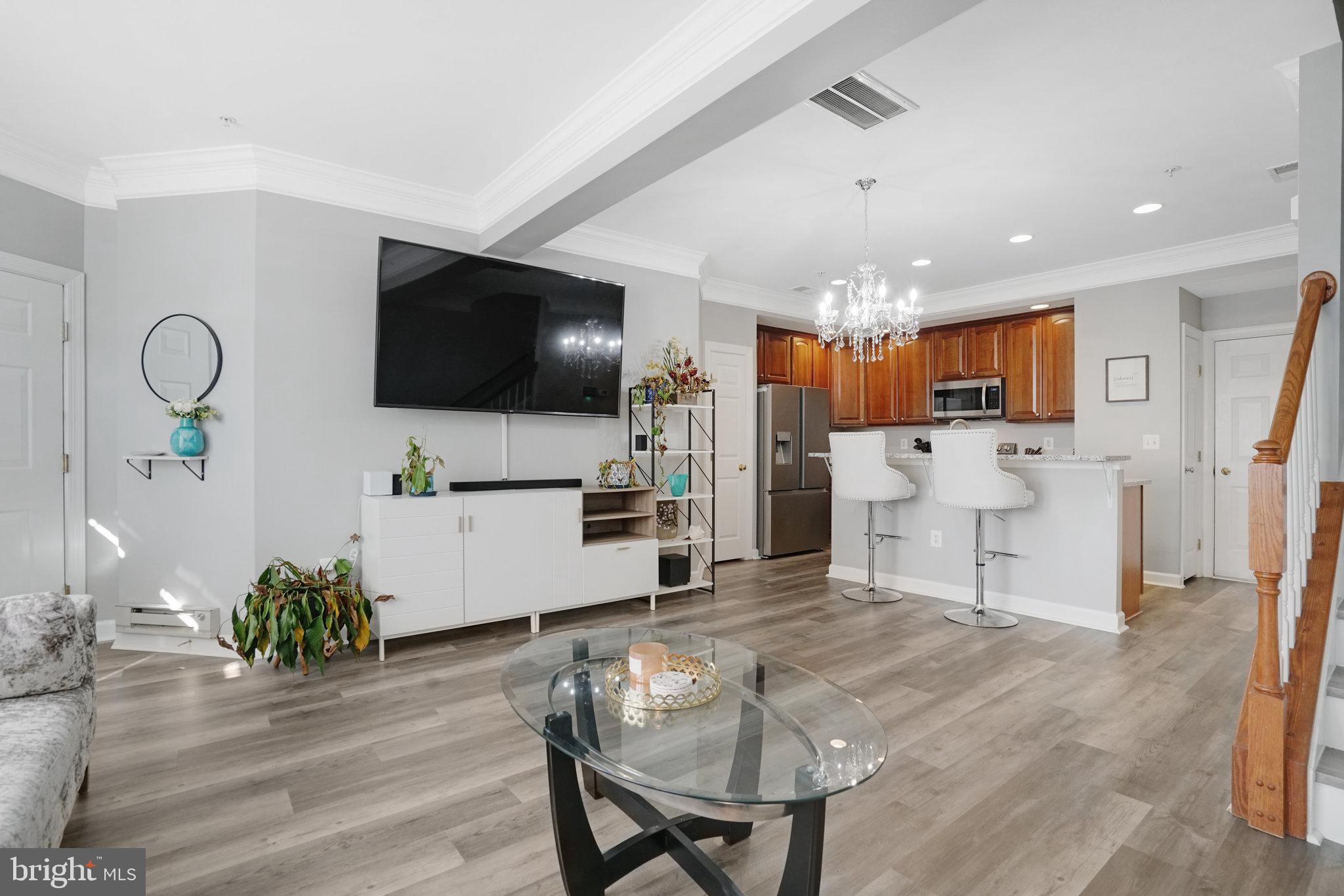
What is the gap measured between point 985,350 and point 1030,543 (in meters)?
2.72

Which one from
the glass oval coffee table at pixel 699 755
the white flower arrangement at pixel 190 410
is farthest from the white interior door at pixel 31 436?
the glass oval coffee table at pixel 699 755

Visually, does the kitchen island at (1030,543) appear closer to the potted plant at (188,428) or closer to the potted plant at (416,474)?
the potted plant at (416,474)

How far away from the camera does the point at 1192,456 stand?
5.17 m

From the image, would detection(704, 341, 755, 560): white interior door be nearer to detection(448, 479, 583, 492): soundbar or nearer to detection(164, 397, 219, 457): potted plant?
detection(448, 479, 583, 492): soundbar

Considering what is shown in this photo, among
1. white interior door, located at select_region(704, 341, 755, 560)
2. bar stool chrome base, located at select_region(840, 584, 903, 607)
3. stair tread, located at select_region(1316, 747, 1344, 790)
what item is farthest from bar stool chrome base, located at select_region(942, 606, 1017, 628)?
white interior door, located at select_region(704, 341, 755, 560)

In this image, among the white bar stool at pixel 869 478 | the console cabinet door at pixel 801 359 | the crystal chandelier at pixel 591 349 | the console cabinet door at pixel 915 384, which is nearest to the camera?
the crystal chandelier at pixel 591 349

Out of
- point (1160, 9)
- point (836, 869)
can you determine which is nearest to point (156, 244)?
point (836, 869)

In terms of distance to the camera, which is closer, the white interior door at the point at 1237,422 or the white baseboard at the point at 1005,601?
the white baseboard at the point at 1005,601

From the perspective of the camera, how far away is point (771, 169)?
3518mm

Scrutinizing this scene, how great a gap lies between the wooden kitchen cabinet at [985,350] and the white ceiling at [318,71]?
4.82m

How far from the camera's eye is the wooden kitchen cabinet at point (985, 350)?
6.22 m

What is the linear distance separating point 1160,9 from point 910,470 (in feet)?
10.3

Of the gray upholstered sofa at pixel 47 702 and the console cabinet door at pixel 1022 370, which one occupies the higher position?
the console cabinet door at pixel 1022 370

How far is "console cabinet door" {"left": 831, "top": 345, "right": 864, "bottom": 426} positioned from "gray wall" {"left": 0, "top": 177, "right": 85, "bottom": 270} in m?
6.25
